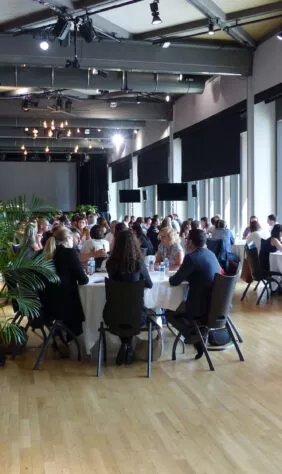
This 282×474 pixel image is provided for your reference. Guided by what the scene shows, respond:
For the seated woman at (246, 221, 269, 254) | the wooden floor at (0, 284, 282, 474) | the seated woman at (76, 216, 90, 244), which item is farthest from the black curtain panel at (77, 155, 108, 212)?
the wooden floor at (0, 284, 282, 474)

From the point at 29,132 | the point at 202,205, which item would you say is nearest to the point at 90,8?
the point at 202,205

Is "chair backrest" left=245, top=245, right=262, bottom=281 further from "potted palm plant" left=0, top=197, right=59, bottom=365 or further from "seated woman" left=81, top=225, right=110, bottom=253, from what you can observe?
"potted palm plant" left=0, top=197, right=59, bottom=365

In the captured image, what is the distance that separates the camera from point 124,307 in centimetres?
527

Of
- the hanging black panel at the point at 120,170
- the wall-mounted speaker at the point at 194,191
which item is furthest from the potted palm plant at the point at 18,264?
the hanging black panel at the point at 120,170

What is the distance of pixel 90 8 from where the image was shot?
8531 millimetres

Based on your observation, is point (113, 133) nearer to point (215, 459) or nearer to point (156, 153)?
point (156, 153)

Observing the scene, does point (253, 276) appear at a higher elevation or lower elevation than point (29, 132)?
lower

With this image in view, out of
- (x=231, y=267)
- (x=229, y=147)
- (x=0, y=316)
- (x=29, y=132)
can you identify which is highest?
(x=29, y=132)

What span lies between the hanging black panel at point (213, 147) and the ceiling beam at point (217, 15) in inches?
72.3

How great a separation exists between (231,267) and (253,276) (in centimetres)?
273

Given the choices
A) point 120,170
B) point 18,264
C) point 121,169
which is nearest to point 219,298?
point 18,264

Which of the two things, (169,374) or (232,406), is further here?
(169,374)

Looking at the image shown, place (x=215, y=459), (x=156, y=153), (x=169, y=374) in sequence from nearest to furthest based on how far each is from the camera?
(x=215, y=459), (x=169, y=374), (x=156, y=153)

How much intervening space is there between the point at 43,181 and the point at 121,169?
214 inches
